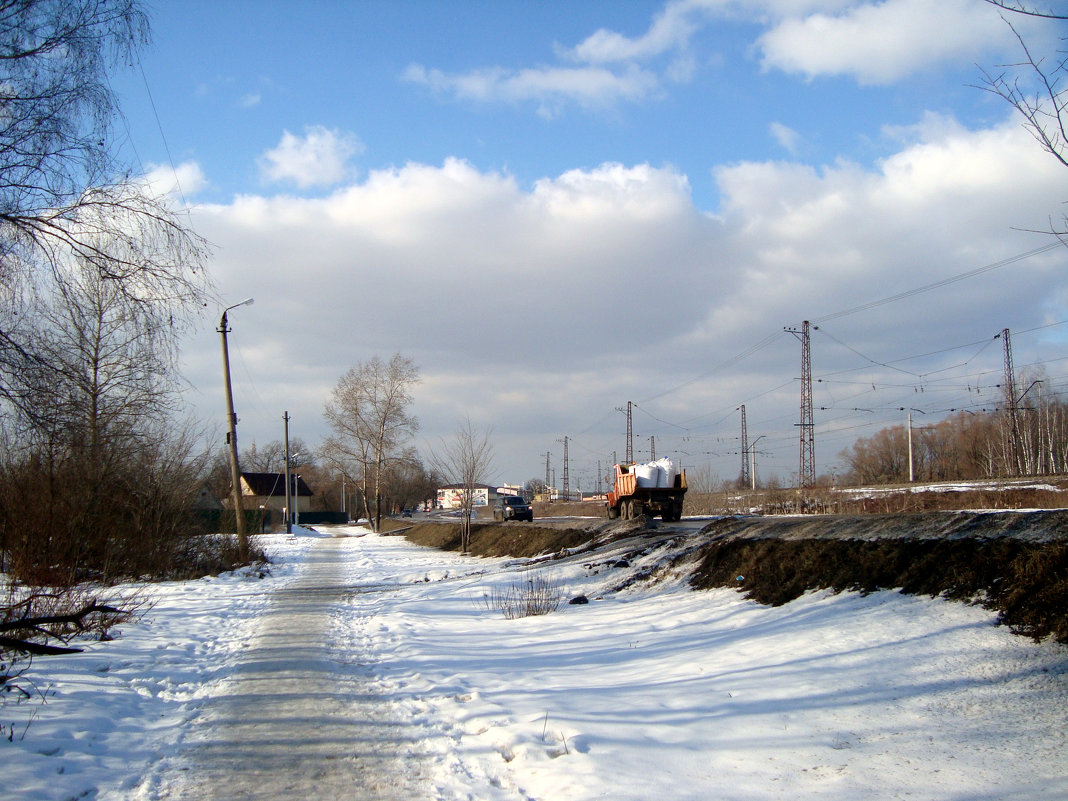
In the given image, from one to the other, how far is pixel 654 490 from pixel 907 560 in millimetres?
20875

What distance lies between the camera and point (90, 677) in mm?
7141

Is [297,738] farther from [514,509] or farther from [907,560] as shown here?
[514,509]

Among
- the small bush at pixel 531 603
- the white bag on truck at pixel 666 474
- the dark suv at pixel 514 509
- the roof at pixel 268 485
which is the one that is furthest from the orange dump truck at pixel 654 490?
the roof at pixel 268 485

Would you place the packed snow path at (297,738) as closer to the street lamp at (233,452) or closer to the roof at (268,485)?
the street lamp at (233,452)

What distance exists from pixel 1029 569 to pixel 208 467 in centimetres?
2069

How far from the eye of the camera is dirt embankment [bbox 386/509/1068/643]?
19.5 ft

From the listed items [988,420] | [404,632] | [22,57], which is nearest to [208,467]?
[404,632]

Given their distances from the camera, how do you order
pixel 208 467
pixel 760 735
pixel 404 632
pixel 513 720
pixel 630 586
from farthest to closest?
1. pixel 208 467
2. pixel 630 586
3. pixel 404 632
4. pixel 513 720
5. pixel 760 735

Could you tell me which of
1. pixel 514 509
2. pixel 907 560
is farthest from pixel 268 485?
pixel 907 560

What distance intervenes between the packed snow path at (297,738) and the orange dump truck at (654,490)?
20.8m

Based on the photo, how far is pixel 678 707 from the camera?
5867 millimetres

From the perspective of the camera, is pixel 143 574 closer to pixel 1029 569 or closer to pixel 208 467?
pixel 208 467

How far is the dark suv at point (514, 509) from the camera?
1666 inches

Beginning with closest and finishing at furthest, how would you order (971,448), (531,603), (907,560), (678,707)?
(678,707) < (907,560) < (531,603) < (971,448)
